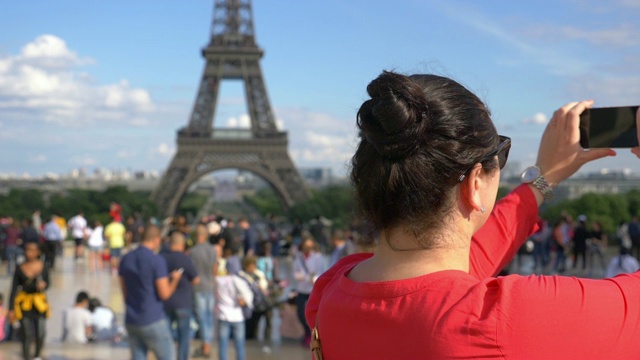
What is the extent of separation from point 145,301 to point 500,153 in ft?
17.8

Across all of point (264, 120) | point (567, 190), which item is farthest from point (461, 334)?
point (567, 190)

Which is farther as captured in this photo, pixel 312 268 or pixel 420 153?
pixel 312 268

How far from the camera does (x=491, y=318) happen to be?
55.1 inches

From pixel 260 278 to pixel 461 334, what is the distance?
852 centimetres

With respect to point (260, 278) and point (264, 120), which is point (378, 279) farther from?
point (264, 120)

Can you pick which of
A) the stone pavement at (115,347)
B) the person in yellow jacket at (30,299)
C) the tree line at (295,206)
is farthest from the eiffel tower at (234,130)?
the person in yellow jacket at (30,299)

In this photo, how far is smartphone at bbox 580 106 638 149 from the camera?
1.57 m

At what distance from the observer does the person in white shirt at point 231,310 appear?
838 cm

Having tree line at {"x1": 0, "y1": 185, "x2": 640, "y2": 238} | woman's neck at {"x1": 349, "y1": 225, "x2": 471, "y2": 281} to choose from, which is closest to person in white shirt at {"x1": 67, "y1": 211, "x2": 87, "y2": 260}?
tree line at {"x1": 0, "y1": 185, "x2": 640, "y2": 238}

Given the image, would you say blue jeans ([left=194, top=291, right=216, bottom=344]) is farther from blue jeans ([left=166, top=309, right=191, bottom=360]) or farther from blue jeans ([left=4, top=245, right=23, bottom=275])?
blue jeans ([left=4, top=245, right=23, bottom=275])

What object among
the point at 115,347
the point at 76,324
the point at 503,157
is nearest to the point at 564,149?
the point at 503,157

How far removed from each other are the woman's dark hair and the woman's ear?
18 mm

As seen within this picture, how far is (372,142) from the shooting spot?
1.58m

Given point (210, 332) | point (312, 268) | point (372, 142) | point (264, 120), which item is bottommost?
point (210, 332)
